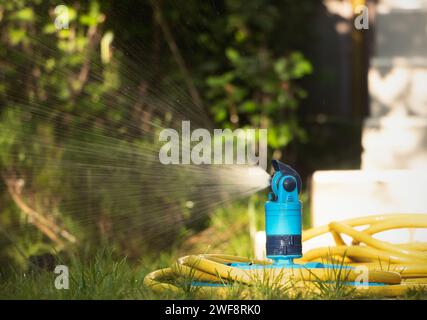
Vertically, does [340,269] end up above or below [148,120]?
below

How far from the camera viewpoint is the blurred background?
4152 mm

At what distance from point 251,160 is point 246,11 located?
0.98 metres

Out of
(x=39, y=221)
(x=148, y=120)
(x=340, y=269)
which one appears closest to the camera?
(x=340, y=269)

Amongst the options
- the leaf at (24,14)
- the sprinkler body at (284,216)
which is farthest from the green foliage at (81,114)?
the sprinkler body at (284,216)

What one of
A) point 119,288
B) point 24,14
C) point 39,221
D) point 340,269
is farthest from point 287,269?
point 24,14

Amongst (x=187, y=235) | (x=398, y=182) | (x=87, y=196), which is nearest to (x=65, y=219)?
(x=87, y=196)

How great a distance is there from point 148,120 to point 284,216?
197 centimetres

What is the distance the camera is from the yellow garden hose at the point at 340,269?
265cm

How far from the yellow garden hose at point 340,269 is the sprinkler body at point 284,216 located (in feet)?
0.22

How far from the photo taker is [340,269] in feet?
8.68

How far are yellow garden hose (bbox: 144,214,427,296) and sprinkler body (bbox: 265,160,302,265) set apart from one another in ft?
0.22

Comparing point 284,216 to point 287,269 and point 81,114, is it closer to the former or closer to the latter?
point 287,269

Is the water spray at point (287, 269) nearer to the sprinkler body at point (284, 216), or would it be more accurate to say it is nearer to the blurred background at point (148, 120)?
the sprinkler body at point (284, 216)

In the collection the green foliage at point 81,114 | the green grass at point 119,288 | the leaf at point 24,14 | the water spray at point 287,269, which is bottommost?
the green grass at point 119,288
